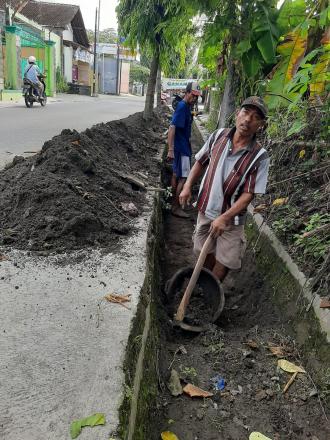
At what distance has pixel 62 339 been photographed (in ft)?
6.58

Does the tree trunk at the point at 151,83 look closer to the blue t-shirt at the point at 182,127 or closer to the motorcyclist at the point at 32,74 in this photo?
the blue t-shirt at the point at 182,127

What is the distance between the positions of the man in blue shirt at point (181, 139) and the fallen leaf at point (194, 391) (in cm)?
415

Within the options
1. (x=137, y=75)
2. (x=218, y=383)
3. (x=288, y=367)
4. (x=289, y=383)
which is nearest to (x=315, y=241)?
(x=288, y=367)

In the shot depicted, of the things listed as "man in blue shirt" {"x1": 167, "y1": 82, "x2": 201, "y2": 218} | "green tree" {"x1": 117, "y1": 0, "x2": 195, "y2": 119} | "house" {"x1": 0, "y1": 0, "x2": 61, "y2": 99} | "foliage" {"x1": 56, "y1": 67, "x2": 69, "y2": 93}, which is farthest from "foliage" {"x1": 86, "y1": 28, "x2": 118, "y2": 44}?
"man in blue shirt" {"x1": 167, "y1": 82, "x2": 201, "y2": 218}

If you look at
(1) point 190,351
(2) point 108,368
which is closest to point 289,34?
(1) point 190,351

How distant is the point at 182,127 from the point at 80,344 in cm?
458

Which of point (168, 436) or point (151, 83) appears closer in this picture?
point (168, 436)

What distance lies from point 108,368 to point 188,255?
360 cm

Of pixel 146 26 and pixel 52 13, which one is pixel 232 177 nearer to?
pixel 146 26

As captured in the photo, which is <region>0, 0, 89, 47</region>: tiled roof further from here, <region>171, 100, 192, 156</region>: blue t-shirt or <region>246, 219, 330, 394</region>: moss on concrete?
<region>246, 219, 330, 394</region>: moss on concrete

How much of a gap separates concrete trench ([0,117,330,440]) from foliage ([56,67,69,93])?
31012 mm

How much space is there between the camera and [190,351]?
300 cm

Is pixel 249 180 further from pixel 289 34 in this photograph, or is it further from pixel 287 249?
pixel 289 34

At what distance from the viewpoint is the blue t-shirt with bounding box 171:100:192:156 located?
583 centimetres
